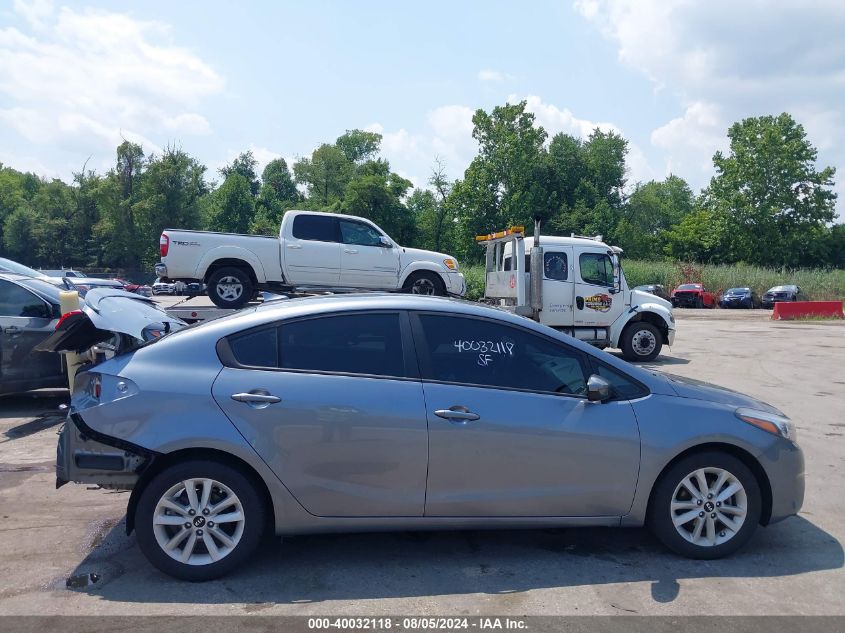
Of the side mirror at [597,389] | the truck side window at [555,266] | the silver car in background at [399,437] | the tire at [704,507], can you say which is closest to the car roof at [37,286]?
the silver car in background at [399,437]

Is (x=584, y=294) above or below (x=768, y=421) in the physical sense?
above

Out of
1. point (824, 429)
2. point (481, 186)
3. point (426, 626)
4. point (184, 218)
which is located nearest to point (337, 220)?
point (824, 429)

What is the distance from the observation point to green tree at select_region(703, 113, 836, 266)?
65.2 meters

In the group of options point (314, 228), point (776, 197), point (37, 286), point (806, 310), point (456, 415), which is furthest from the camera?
point (776, 197)

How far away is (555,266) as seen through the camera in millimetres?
13406

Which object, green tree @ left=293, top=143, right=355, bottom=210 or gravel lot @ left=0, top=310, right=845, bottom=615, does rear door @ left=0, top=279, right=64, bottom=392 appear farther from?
green tree @ left=293, top=143, right=355, bottom=210

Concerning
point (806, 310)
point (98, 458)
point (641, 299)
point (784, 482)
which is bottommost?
point (806, 310)

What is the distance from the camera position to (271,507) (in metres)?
4.09

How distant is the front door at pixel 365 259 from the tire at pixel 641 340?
5590 millimetres

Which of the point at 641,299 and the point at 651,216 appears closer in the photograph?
the point at 641,299

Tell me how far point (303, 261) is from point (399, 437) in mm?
7220

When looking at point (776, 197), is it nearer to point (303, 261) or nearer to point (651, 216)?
point (651, 216)

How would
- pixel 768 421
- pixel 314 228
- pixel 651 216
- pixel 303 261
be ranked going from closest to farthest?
pixel 768 421 → pixel 303 261 → pixel 314 228 → pixel 651 216

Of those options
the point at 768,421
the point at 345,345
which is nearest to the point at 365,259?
the point at 345,345
